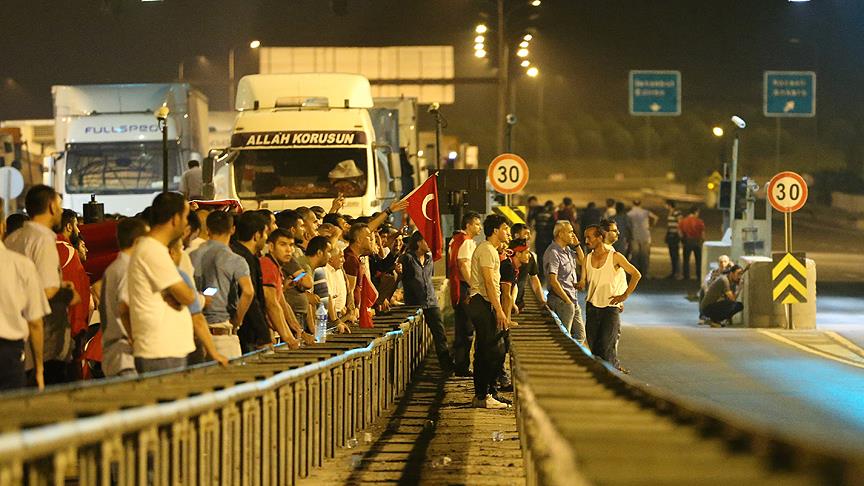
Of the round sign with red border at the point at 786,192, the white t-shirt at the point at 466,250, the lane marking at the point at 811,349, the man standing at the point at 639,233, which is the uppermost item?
the round sign with red border at the point at 786,192

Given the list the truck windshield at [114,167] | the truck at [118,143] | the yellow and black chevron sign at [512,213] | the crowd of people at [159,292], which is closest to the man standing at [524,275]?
the crowd of people at [159,292]

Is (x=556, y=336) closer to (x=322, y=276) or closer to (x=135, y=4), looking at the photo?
(x=322, y=276)

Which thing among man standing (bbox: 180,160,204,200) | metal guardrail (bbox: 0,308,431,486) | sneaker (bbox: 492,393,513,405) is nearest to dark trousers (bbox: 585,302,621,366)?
sneaker (bbox: 492,393,513,405)

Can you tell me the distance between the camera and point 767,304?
27797 mm

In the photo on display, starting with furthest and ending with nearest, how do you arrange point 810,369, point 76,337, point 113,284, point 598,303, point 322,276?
point 810,369 → point 598,303 → point 322,276 → point 76,337 → point 113,284

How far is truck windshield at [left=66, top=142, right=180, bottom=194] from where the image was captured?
31672mm

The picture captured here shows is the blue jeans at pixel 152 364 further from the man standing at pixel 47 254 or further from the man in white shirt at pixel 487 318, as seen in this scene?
the man in white shirt at pixel 487 318

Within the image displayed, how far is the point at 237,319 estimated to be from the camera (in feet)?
35.0

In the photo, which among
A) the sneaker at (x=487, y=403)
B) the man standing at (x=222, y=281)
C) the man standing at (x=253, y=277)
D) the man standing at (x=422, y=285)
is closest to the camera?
the man standing at (x=222, y=281)

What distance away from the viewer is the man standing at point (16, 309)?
8.69 m

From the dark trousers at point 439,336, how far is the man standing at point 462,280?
16.9 inches

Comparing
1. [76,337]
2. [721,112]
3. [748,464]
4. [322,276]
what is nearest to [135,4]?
[322,276]

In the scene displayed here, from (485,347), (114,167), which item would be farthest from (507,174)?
(485,347)

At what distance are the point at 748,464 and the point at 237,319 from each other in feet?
20.2
